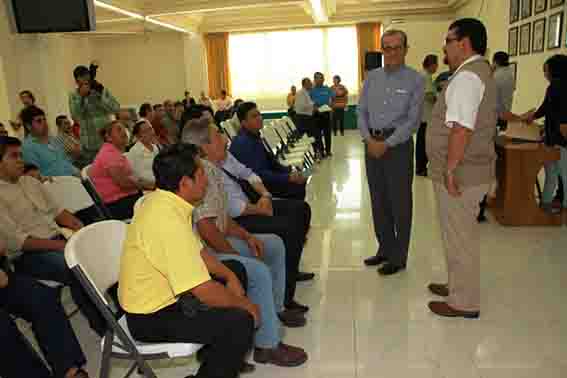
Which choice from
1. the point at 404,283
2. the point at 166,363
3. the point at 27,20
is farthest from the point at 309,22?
the point at 166,363

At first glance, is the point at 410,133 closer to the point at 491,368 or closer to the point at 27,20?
the point at 491,368

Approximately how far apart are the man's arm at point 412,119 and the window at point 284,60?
34.8 feet

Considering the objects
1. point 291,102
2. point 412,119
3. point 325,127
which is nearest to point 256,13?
point 291,102

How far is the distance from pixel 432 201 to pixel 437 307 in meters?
2.46

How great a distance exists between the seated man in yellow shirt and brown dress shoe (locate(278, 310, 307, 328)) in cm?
84

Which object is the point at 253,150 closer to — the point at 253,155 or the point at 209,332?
the point at 253,155

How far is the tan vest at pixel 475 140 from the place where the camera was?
89.3 inches

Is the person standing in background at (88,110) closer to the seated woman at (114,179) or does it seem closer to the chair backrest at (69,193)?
the seated woman at (114,179)

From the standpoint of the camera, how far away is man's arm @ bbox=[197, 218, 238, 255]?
217 centimetres

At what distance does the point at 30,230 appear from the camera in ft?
7.97

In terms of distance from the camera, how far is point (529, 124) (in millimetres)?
4133

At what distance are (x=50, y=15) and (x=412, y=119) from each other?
3810 mm

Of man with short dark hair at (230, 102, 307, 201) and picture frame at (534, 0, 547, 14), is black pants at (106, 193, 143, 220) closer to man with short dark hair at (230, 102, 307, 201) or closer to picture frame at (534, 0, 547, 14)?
man with short dark hair at (230, 102, 307, 201)

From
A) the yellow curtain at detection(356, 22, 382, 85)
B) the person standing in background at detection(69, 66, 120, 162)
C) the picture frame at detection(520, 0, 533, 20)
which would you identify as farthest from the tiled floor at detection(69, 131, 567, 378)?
the yellow curtain at detection(356, 22, 382, 85)
